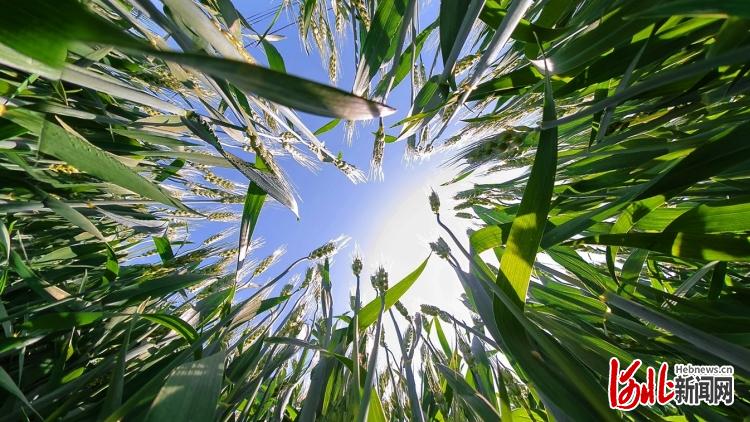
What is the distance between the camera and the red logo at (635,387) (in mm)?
554

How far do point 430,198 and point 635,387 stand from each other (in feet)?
1.95

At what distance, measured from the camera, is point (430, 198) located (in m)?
0.94

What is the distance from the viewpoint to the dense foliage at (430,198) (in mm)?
445

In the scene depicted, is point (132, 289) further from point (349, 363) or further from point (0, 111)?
point (349, 363)

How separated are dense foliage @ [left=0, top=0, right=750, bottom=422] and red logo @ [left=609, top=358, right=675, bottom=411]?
0.08ft

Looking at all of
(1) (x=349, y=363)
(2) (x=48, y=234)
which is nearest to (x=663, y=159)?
(1) (x=349, y=363)

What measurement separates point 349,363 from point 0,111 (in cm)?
82

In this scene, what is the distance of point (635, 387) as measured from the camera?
61cm

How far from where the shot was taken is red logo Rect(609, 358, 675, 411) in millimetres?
554

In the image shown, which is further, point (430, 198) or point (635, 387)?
point (430, 198)

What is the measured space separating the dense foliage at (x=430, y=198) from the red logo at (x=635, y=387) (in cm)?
2

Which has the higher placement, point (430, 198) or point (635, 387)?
point (430, 198)

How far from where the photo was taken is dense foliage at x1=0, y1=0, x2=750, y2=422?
1.46 ft

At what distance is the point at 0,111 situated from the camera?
0.61 m
